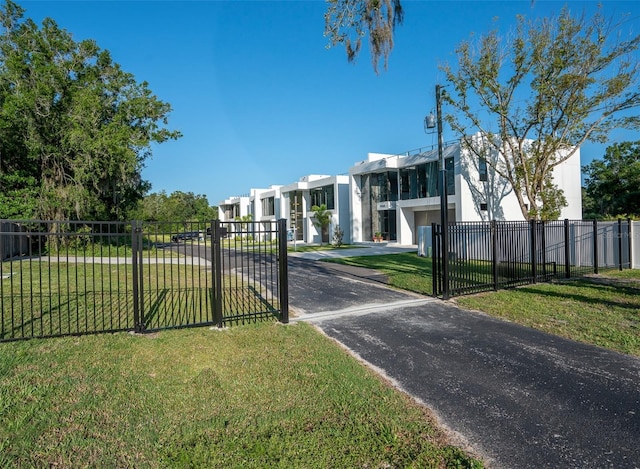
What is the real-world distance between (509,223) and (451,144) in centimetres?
1538

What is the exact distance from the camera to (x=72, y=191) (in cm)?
2014

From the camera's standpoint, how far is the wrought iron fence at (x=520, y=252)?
29.7 ft

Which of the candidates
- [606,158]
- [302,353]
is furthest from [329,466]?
[606,158]

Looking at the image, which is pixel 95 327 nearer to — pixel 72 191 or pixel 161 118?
pixel 72 191

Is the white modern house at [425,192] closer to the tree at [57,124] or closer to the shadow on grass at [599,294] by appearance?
the shadow on grass at [599,294]

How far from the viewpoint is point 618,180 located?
30.9m

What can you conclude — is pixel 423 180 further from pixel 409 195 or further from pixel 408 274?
pixel 408 274

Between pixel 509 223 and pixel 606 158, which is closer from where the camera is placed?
pixel 509 223

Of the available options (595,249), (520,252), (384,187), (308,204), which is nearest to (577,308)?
(520,252)

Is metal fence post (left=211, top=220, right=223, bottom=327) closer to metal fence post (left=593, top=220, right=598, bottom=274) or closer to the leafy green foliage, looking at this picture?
metal fence post (left=593, top=220, right=598, bottom=274)

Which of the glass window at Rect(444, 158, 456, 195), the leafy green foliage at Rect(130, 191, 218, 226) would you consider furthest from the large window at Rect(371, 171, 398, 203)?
the leafy green foliage at Rect(130, 191, 218, 226)

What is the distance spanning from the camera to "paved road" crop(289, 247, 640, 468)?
117 inches

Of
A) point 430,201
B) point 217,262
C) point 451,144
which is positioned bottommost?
point 217,262

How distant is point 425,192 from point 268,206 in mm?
27432
